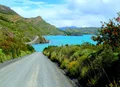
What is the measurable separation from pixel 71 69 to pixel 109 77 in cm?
915

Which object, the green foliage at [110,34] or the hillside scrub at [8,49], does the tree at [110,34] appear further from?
the hillside scrub at [8,49]

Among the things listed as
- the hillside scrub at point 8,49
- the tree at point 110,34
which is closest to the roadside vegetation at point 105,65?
the tree at point 110,34

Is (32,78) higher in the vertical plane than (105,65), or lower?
lower

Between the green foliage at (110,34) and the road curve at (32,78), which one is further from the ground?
the green foliage at (110,34)

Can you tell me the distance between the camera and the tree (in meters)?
20.5

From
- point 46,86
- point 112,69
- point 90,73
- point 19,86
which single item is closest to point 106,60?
point 112,69

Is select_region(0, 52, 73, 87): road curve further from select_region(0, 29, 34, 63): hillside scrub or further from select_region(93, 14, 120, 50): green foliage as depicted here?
select_region(0, 29, 34, 63): hillside scrub

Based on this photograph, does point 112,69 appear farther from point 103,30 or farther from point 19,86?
point 103,30

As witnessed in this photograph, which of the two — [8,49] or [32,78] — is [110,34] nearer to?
[32,78]

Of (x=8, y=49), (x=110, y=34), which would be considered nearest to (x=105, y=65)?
(x=110, y=34)

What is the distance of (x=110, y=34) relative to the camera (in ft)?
69.1

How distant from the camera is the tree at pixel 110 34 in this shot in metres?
20.5

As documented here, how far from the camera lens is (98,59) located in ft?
54.2

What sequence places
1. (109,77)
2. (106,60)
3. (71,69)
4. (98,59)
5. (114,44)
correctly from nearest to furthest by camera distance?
(109,77) < (106,60) < (98,59) < (114,44) < (71,69)
